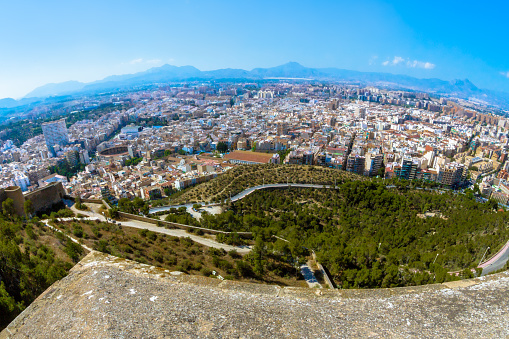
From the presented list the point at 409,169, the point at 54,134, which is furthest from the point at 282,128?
the point at 54,134

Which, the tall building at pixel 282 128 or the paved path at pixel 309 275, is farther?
the tall building at pixel 282 128

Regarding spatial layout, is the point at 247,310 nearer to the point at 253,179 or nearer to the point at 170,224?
the point at 170,224

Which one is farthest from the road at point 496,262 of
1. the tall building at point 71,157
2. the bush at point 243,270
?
the tall building at point 71,157

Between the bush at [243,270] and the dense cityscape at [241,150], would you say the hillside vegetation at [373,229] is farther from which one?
the dense cityscape at [241,150]

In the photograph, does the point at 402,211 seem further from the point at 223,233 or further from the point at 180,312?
the point at 180,312

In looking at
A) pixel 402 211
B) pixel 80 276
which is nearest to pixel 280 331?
pixel 80 276

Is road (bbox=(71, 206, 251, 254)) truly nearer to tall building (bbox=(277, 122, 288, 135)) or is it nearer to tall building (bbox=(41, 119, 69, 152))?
tall building (bbox=(277, 122, 288, 135))
